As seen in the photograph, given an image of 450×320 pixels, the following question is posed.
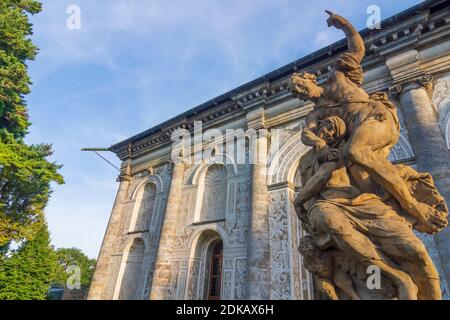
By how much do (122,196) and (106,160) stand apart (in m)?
2.47

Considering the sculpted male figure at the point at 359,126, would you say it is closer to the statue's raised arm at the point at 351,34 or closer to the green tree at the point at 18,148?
the statue's raised arm at the point at 351,34

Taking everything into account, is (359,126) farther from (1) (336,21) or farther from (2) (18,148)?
(2) (18,148)

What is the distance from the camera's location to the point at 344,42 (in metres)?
8.10

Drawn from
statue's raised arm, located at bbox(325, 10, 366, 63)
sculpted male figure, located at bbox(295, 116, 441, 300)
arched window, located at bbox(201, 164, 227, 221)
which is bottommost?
sculpted male figure, located at bbox(295, 116, 441, 300)

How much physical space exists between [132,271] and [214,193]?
5187 millimetres

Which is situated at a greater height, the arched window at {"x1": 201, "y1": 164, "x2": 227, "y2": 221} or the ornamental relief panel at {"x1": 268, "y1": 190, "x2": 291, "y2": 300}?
the arched window at {"x1": 201, "y1": 164, "x2": 227, "y2": 221}

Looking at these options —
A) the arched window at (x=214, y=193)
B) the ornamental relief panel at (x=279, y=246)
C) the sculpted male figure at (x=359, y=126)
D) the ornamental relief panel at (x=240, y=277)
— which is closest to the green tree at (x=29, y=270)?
the arched window at (x=214, y=193)

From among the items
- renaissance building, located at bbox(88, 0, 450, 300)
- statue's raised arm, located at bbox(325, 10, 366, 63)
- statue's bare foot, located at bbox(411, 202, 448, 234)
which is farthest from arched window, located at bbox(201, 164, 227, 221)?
statue's bare foot, located at bbox(411, 202, 448, 234)

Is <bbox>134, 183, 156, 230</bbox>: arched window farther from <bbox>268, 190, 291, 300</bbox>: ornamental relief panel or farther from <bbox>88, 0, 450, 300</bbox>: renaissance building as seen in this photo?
<bbox>268, 190, 291, 300</bbox>: ornamental relief panel

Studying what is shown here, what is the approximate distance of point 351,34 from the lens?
2.96 meters

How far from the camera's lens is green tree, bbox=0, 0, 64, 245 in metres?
10.6

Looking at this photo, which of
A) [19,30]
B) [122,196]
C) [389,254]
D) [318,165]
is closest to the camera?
[389,254]
